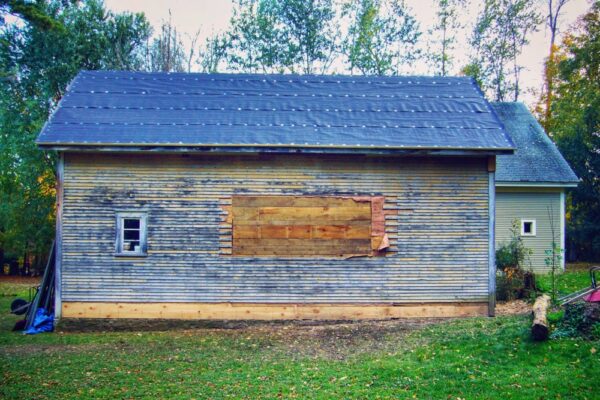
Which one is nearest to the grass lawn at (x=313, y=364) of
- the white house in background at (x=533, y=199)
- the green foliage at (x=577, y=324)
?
the green foliage at (x=577, y=324)

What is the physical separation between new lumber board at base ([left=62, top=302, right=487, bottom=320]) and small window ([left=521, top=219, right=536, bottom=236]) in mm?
10172

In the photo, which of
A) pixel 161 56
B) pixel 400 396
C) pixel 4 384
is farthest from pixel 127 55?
pixel 400 396

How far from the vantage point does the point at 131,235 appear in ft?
40.7

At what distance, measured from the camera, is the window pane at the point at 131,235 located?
488 inches

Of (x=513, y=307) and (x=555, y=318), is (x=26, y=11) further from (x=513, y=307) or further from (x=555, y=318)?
(x=513, y=307)

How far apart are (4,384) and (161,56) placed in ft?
91.5

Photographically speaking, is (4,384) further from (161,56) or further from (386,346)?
(161,56)

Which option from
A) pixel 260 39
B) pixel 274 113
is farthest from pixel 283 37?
pixel 274 113

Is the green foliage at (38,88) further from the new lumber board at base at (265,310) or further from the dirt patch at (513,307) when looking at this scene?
the dirt patch at (513,307)

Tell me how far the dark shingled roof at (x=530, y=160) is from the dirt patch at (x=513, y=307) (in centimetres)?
761

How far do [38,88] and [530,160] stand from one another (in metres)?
22.6

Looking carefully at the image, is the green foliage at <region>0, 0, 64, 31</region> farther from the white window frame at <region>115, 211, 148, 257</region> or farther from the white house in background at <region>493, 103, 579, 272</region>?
the white house in background at <region>493, 103, 579, 272</region>

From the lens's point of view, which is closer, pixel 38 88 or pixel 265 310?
pixel 265 310

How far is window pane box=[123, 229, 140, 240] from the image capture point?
12.4m
